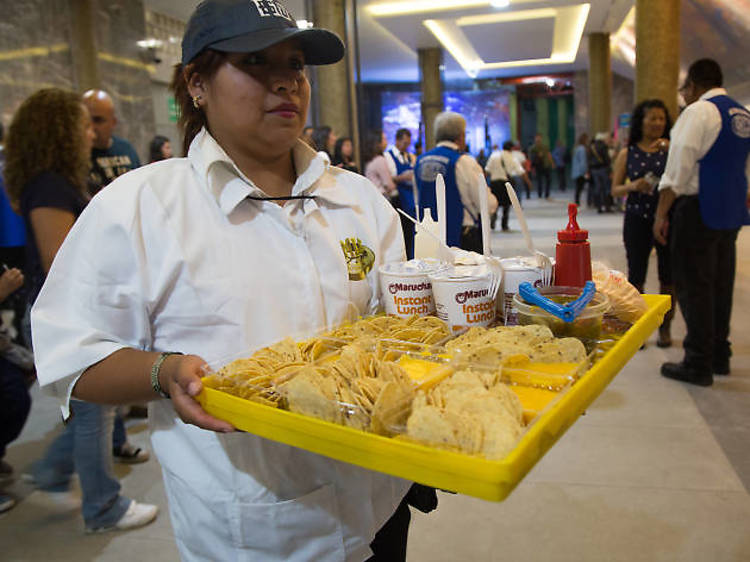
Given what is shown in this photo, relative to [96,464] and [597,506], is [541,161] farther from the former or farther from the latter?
[96,464]

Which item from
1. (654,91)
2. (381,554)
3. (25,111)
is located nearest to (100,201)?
(381,554)

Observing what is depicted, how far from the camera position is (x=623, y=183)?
15.9 ft

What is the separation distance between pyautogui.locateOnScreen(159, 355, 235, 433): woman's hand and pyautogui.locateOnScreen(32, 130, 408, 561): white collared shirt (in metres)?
0.09

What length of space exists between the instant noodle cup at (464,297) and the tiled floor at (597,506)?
1.51 meters

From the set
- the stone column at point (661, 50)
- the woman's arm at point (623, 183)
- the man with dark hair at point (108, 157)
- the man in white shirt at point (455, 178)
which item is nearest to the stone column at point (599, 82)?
the stone column at point (661, 50)

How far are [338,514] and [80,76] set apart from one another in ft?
26.9

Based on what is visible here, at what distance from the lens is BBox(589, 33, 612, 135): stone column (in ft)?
51.6

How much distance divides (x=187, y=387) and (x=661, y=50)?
7766 millimetres

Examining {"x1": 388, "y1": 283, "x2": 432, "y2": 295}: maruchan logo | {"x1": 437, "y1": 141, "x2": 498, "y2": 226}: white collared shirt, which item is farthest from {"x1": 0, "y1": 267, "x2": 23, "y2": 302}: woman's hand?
{"x1": 437, "y1": 141, "x2": 498, "y2": 226}: white collared shirt

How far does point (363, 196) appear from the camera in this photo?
152cm

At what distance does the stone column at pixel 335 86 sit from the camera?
706 centimetres

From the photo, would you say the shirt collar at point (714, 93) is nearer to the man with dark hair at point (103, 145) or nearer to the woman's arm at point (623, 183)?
the woman's arm at point (623, 183)

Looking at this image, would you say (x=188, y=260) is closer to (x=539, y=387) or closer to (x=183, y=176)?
(x=183, y=176)

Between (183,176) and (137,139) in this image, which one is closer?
(183,176)
